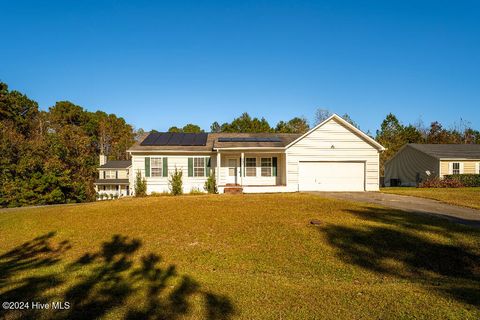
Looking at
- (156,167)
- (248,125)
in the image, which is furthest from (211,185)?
(248,125)

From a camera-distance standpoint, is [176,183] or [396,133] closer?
[176,183]

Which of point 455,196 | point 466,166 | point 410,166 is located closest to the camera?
point 455,196

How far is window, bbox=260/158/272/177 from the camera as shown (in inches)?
806

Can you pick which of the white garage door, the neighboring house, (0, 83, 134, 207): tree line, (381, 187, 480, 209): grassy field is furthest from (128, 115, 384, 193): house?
the neighboring house

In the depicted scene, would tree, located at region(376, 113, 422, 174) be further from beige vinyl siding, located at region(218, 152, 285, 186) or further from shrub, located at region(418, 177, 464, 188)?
beige vinyl siding, located at region(218, 152, 285, 186)

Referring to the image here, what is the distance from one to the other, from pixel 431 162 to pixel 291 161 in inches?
673

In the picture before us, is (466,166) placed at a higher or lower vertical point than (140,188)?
higher

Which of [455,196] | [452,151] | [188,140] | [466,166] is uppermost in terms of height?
[188,140]

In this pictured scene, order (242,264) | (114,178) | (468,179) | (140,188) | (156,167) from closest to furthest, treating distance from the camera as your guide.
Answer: (242,264) < (140,188) < (156,167) < (468,179) < (114,178)

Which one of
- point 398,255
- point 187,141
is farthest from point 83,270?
point 187,141

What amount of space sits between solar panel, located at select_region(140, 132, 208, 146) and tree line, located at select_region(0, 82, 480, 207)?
8875 millimetres

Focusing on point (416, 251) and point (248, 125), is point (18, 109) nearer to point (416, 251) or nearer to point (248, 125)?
point (248, 125)

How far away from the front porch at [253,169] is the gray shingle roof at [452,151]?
1639cm

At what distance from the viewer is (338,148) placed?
62.0 feet
